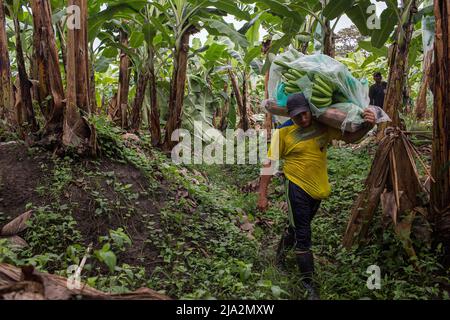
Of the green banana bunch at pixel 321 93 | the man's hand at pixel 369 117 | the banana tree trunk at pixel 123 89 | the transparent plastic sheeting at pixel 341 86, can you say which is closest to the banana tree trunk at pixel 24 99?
the transparent plastic sheeting at pixel 341 86

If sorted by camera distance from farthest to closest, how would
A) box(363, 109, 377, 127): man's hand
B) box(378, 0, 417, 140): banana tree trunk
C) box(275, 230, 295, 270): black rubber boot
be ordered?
box(378, 0, 417, 140): banana tree trunk
box(275, 230, 295, 270): black rubber boot
box(363, 109, 377, 127): man's hand

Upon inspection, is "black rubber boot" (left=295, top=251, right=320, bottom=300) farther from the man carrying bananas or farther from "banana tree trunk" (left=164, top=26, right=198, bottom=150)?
"banana tree trunk" (left=164, top=26, right=198, bottom=150)

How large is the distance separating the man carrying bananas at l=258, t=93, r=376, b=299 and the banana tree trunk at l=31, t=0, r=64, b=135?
6.71ft

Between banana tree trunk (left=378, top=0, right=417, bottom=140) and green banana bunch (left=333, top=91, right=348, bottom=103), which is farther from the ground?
banana tree trunk (left=378, top=0, right=417, bottom=140)

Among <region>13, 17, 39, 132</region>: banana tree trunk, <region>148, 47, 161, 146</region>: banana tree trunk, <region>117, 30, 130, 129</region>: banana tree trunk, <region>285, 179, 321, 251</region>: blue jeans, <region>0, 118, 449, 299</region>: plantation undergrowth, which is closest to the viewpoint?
<region>0, 118, 449, 299</region>: plantation undergrowth

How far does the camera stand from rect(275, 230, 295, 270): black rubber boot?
359 cm

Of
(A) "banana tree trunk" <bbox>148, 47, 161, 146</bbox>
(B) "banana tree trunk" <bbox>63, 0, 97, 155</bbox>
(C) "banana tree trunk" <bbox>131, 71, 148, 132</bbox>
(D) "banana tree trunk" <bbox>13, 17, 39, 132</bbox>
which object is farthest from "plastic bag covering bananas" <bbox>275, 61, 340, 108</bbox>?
(C) "banana tree trunk" <bbox>131, 71, 148, 132</bbox>

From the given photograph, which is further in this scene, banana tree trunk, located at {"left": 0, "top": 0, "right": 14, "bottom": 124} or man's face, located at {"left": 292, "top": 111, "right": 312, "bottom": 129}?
banana tree trunk, located at {"left": 0, "top": 0, "right": 14, "bottom": 124}

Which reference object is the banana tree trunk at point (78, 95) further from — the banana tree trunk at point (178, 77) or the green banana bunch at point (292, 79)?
the banana tree trunk at point (178, 77)

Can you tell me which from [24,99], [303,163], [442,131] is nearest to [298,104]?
[303,163]

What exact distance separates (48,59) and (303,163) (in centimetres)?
255
